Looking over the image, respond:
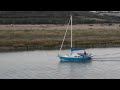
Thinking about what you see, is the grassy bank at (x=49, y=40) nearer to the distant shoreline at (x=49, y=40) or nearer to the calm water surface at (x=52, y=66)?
the distant shoreline at (x=49, y=40)

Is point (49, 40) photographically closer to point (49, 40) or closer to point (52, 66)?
point (49, 40)

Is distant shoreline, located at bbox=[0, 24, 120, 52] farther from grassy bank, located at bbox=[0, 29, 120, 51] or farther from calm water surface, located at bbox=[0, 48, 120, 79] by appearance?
calm water surface, located at bbox=[0, 48, 120, 79]

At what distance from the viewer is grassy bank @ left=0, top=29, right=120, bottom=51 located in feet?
64.1

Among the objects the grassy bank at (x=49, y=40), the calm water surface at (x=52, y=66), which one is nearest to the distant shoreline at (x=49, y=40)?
the grassy bank at (x=49, y=40)

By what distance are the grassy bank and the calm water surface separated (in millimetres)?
1564

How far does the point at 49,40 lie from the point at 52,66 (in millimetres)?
8129

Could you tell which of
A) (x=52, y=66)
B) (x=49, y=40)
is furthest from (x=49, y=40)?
(x=52, y=66)

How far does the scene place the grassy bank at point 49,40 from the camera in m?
19.5

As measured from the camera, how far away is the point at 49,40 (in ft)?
70.4

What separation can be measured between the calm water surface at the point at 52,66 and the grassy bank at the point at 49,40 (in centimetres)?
156

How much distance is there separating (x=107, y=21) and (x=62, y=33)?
1124cm

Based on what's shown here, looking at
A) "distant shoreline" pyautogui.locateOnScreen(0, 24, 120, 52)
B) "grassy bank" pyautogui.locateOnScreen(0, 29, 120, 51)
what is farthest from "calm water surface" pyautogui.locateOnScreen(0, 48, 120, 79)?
"grassy bank" pyautogui.locateOnScreen(0, 29, 120, 51)
